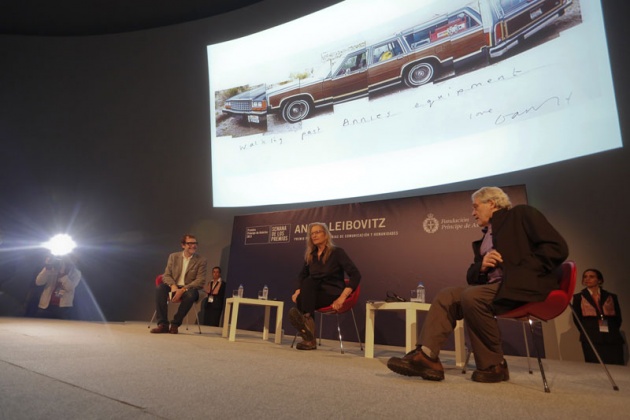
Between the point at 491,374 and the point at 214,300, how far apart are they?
4310mm

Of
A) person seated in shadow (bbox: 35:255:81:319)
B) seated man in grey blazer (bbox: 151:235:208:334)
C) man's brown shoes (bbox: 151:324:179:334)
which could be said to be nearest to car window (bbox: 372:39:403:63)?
seated man in grey blazer (bbox: 151:235:208:334)

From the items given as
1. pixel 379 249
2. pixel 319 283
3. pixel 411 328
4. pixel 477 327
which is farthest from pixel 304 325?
pixel 477 327

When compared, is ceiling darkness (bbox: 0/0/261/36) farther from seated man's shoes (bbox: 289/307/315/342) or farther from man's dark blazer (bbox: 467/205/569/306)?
man's dark blazer (bbox: 467/205/569/306)

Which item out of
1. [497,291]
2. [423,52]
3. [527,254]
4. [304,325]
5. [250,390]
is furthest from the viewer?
[423,52]

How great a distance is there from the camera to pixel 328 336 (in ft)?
14.9

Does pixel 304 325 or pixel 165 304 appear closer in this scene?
pixel 304 325

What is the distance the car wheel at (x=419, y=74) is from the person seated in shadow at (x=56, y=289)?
18.8 ft

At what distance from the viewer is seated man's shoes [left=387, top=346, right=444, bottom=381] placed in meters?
1.93

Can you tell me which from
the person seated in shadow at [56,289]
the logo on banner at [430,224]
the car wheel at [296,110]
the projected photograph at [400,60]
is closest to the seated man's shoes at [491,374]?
the logo on banner at [430,224]

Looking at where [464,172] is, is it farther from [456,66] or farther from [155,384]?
[155,384]

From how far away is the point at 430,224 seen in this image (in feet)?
13.4

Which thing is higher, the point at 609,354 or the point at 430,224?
the point at 430,224

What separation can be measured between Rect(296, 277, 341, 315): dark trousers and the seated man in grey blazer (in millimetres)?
1421

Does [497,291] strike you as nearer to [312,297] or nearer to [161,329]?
[312,297]
